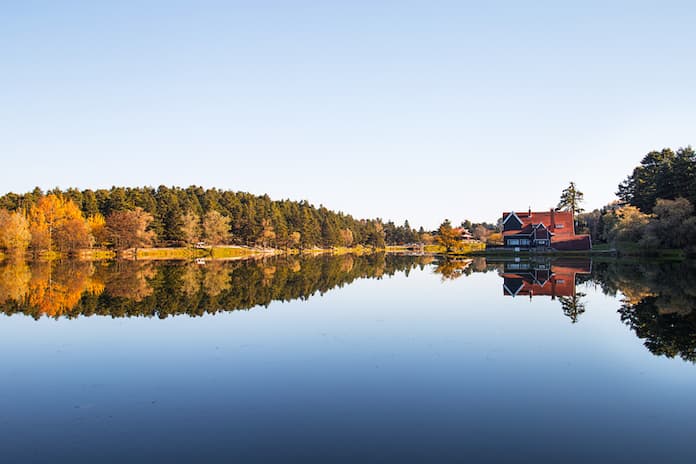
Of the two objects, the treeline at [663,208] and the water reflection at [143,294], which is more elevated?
the treeline at [663,208]

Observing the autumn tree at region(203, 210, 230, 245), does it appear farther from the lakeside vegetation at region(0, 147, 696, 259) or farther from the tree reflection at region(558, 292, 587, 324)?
the tree reflection at region(558, 292, 587, 324)

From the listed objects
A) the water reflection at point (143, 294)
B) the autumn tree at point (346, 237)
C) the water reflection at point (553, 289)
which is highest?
the autumn tree at point (346, 237)

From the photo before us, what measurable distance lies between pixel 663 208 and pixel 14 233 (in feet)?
280

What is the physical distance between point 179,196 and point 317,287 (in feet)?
304

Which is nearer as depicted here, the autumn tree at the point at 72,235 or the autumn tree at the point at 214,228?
the autumn tree at the point at 72,235

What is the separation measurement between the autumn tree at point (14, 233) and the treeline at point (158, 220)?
117 mm

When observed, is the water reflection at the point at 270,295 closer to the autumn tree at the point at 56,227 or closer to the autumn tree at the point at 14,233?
the autumn tree at the point at 14,233

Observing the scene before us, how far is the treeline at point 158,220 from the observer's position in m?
75.4

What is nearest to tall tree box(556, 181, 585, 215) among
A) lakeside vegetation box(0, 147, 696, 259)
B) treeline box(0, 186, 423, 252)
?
lakeside vegetation box(0, 147, 696, 259)

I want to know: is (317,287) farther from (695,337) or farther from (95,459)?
(95,459)

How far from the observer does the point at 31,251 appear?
7575 centimetres

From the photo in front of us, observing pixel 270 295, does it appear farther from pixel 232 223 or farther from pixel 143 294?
pixel 232 223

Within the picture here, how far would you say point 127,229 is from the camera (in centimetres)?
8150

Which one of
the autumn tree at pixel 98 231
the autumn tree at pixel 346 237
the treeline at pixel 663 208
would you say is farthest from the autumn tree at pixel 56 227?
the autumn tree at pixel 346 237
